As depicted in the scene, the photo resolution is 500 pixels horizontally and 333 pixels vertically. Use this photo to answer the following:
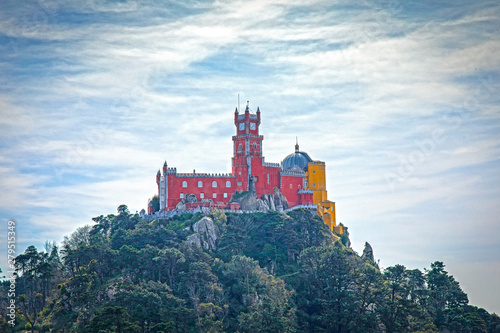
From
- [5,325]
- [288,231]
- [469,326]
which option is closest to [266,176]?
[288,231]

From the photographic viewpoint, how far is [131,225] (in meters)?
136

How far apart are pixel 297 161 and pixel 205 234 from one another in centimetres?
2814

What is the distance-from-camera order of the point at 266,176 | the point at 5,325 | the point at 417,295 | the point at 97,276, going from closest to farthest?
the point at 5,325 → the point at 97,276 → the point at 417,295 → the point at 266,176

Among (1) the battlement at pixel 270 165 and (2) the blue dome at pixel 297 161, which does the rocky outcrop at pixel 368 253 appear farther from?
(1) the battlement at pixel 270 165

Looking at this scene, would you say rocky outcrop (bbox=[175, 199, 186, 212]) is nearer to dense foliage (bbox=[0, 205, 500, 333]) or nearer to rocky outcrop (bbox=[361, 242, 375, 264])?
dense foliage (bbox=[0, 205, 500, 333])

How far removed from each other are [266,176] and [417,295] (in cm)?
3363

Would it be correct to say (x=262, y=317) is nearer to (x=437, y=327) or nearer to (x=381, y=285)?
(x=381, y=285)

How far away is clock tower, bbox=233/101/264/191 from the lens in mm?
140500

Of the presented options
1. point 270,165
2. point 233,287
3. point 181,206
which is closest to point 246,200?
point 270,165

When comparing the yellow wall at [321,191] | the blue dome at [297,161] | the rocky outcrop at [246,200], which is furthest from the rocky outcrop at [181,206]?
the yellow wall at [321,191]

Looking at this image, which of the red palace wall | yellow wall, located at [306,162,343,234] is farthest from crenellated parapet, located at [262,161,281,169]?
the red palace wall

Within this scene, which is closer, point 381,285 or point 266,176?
point 381,285

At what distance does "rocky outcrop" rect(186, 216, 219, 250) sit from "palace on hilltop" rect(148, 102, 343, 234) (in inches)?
236

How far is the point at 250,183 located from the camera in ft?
461
